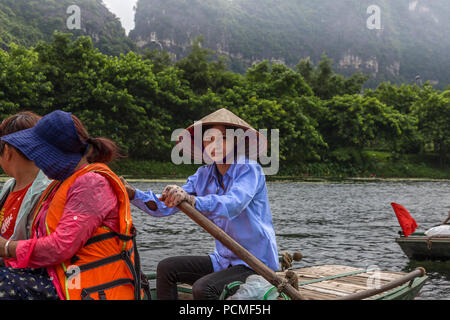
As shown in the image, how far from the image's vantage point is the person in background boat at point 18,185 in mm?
2590

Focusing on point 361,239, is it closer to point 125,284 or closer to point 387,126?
point 125,284

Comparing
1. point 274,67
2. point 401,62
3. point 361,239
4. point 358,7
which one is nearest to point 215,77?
point 274,67

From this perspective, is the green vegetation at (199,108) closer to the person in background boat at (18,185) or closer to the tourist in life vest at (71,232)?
the person in background boat at (18,185)

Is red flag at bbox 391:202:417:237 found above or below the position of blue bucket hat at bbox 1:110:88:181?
below

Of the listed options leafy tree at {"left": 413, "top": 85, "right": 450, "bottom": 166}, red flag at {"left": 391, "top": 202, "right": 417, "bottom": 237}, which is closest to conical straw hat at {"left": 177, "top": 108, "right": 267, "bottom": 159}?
red flag at {"left": 391, "top": 202, "right": 417, "bottom": 237}

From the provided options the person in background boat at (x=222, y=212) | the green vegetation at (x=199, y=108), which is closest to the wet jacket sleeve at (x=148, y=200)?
the person in background boat at (x=222, y=212)

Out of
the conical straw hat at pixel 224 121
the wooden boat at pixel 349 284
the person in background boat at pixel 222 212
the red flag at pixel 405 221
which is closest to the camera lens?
the person in background boat at pixel 222 212

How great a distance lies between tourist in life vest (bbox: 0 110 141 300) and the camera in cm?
218

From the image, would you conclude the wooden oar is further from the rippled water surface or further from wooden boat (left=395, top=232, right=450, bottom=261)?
wooden boat (left=395, top=232, right=450, bottom=261)

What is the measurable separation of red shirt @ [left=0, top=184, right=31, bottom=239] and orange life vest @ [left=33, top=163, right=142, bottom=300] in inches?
23.2

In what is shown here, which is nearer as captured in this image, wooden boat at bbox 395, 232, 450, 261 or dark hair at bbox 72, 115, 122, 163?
dark hair at bbox 72, 115, 122, 163

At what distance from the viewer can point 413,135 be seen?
4575 cm

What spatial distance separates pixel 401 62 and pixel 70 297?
6145 inches

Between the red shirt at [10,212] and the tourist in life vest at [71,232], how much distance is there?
0.39 metres
